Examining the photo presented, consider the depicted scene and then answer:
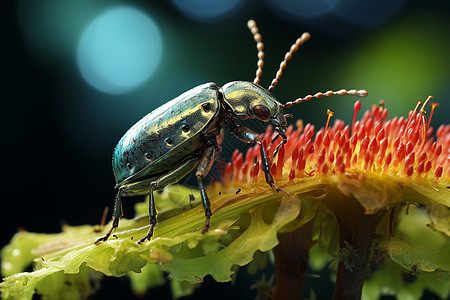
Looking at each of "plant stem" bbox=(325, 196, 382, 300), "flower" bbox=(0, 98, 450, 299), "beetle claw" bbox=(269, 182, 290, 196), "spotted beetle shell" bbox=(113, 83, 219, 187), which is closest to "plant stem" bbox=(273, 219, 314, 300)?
"flower" bbox=(0, 98, 450, 299)

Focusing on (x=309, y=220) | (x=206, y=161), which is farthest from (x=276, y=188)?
(x=206, y=161)

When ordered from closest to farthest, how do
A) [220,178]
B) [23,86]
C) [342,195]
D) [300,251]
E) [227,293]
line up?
[342,195], [300,251], [220,178], [227,293], [23,86]

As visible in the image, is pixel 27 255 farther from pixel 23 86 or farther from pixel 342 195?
pixel 23 86

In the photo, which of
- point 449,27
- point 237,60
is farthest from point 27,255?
point 449,27

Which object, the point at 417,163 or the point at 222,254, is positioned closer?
the point at 222,254

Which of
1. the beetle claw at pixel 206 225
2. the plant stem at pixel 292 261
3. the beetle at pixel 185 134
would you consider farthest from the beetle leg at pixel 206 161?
the plant stem at pixel 292 261

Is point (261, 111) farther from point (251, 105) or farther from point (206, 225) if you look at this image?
point (206, 225)

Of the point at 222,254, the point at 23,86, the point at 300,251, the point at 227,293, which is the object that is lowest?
the point at 227,293
